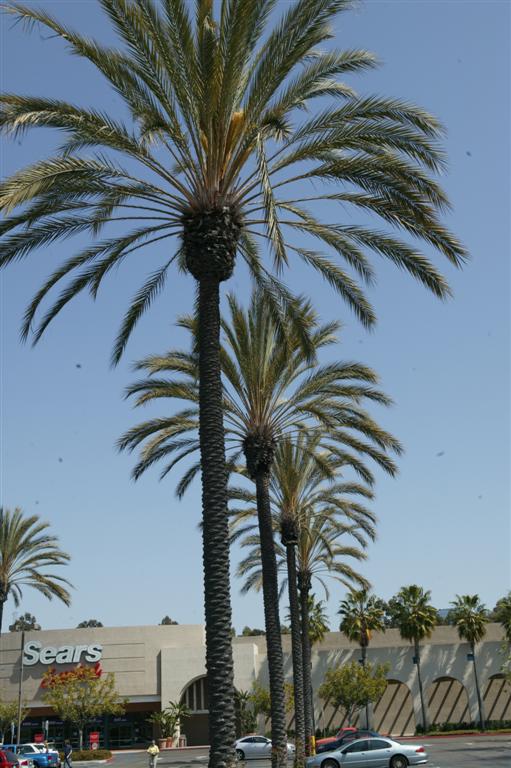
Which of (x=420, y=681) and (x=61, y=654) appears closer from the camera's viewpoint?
(x=420, y=681)

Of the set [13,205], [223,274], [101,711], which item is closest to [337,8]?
[223,274]

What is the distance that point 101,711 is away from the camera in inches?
1913

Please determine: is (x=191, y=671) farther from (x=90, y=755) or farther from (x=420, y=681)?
(x=420, y=681)

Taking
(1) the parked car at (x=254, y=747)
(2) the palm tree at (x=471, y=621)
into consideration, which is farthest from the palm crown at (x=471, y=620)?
(1) the parked car at (x=254, y=747)

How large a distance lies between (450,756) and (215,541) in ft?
83.5

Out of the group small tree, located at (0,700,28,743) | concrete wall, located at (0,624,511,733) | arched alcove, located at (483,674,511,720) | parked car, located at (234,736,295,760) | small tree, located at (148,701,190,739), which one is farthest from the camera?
arched alcove, located at (483,674,511,720)

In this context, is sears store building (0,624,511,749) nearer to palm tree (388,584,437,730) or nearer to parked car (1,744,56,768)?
palm tree (388,584,437,730)

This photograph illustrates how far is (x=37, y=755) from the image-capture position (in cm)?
4112

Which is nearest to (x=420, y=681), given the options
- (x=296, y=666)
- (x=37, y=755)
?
(x=37, y=755)

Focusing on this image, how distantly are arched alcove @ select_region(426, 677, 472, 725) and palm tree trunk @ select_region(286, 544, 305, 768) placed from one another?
33.3 m

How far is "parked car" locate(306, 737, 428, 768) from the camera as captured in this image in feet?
95.1

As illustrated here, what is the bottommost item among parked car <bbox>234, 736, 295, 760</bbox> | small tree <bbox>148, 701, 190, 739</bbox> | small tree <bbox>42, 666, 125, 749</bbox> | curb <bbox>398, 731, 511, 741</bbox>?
curb <bbox>398, 731, 511, 741</bbox>

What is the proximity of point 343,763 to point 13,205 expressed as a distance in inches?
951

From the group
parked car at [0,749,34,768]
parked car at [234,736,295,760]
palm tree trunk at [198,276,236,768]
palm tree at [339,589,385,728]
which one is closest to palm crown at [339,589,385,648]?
palm tree at [339,589,385,728]
